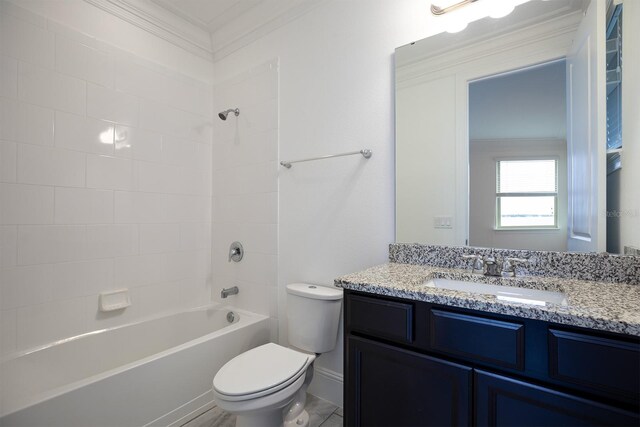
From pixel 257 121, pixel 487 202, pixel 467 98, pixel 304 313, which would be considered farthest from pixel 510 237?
pixel 257 121

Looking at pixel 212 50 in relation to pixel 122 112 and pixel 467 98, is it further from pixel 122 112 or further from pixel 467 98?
pixel 467 98

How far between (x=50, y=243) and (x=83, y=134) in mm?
660

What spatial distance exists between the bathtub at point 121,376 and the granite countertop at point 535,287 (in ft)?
3.49

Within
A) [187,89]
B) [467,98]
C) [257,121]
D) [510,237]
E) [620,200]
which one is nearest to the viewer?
[620,200]

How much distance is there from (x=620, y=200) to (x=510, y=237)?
37 cm

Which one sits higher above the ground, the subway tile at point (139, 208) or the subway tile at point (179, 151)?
the subway tile at point (179, 151)

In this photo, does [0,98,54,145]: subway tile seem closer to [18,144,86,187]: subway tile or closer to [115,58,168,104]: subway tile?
[18,144,86,187]: subway tile

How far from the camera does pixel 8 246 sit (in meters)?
1.53

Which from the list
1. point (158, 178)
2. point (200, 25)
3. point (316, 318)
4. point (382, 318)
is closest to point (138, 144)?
point (158, 178)

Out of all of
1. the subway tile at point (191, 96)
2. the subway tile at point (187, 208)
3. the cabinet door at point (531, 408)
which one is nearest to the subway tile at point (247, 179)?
the subway tile at point (187, 208)

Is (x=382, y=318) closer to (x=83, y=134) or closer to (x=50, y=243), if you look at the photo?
(x=50, y=243)

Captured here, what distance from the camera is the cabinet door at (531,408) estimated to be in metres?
0.72

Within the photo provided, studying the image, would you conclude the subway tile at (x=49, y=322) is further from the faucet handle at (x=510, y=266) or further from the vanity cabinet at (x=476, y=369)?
the faucet handle at (x=510, y=266)

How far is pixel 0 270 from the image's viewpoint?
1498mm
